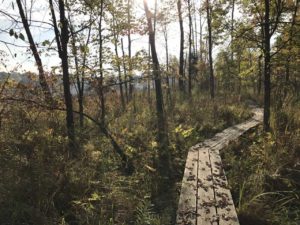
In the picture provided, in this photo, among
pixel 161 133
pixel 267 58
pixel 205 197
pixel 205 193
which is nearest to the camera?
pixel 205 197

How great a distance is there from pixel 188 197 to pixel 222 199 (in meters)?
0.53

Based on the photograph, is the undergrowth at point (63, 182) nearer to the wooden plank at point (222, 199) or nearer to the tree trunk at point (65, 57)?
the tree trunk at point (65, 57)

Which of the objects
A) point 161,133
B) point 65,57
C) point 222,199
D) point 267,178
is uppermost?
point 65,57

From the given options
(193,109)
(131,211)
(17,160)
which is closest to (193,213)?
(131,211)

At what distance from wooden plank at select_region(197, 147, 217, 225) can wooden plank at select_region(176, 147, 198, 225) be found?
77 millimetres

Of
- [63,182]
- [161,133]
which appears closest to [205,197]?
[63,182]

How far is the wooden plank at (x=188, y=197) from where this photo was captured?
462cm

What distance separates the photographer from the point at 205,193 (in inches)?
218

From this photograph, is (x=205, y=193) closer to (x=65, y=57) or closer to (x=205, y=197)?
(x=205, y=197)

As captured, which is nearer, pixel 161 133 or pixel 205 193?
pixel 205 193

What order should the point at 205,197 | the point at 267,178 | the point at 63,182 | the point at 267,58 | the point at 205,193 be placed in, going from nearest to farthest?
1. the point at 63,182
2. the point at 205,197
3. the point at 205,193
4. the point at 267,178
5. the point at 267,58

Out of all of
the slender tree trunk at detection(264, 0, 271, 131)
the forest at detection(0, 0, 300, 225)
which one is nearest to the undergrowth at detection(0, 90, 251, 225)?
the forest at detection(0, 0, 300, 225)

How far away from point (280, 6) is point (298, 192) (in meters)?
5.64

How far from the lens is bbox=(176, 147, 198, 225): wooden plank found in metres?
4.62
